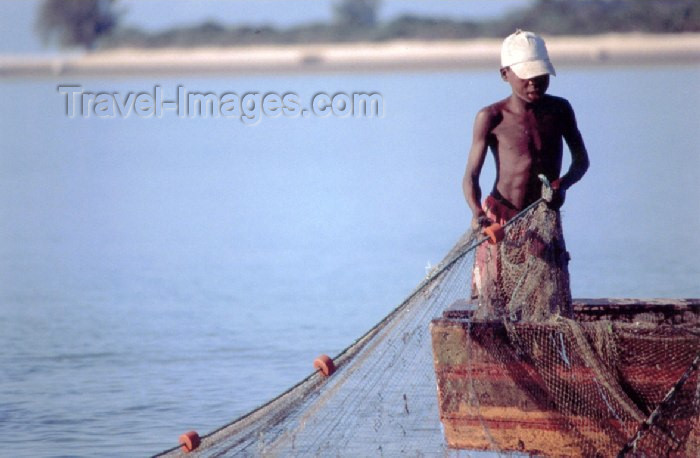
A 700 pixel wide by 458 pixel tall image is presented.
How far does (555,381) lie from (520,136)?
37.6 inches

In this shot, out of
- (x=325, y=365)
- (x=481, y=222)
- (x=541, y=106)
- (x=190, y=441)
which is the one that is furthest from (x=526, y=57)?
(x=190, y=441)

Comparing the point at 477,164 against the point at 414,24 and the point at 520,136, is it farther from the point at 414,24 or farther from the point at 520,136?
the point at 414,24

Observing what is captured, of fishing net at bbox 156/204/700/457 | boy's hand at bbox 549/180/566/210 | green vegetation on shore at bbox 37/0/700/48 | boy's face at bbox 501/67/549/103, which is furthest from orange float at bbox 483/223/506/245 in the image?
green vegetation on shore at bbox 37/0/700/48

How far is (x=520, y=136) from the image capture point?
17.0 ft

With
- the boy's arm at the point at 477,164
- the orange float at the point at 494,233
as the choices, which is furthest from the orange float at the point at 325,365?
the boy's arm at the point at 477,164

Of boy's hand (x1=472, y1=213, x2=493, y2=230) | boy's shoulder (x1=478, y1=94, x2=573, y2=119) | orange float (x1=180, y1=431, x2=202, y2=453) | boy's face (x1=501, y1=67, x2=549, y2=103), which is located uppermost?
boy's face (x1=501, y1=67, x2=549, y2=103)

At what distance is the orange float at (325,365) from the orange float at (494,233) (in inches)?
28.0

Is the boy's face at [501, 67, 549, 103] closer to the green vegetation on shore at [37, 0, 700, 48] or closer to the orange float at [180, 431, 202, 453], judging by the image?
the orange float at [180, 431, 202, 453]

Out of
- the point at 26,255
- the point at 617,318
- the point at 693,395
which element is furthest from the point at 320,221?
the point at 693,395

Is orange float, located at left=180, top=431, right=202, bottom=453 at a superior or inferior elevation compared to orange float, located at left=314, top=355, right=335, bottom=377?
inferior

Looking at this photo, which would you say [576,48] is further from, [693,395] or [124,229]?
[693,395]

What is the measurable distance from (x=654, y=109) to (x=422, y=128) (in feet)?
13.5

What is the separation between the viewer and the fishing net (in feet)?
15.2

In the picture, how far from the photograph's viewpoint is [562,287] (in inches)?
197
